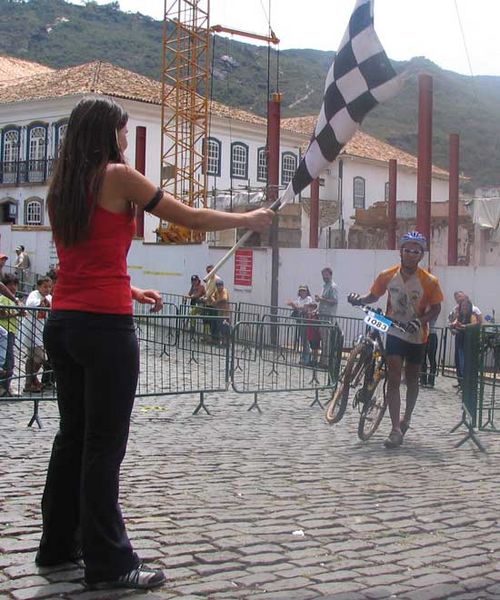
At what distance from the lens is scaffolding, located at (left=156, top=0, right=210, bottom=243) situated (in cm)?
4956

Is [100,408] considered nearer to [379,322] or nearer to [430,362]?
[379,322]

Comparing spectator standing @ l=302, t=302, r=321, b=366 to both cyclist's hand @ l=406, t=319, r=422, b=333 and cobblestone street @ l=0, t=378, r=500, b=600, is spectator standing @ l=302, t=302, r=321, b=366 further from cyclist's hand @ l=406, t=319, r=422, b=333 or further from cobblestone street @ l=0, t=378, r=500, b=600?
cyclist's hand @ l=406, t=319, r=422, b=333

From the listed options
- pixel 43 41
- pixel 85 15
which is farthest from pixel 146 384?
pixel 85 15

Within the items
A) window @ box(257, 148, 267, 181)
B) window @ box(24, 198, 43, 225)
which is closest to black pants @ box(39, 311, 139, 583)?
window @ box(24, 198, 43, 225)

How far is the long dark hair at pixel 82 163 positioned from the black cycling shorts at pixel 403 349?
16.5 ft

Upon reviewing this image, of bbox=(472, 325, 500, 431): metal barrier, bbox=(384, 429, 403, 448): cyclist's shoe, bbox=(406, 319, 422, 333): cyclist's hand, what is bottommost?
bbox=(384, 429, 403, 448): cyclist's shoe

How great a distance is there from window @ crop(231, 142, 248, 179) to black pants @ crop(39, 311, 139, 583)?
52.8 meters

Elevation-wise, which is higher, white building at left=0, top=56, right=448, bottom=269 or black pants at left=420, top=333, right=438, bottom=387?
white building at left=0, top=56, right=448, bottom=269

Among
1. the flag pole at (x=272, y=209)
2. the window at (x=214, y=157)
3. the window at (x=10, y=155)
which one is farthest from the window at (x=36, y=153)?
the flag pole at (x=272, y=209)

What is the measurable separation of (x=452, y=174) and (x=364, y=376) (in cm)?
2236

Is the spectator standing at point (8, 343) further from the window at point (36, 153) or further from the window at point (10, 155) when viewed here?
the window at point (10, 155)

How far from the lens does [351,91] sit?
204 inches

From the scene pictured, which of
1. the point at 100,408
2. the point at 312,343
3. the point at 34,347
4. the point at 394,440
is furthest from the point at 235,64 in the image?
the point at 100,408

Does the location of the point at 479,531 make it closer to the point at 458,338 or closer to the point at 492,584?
the point at 492,584
